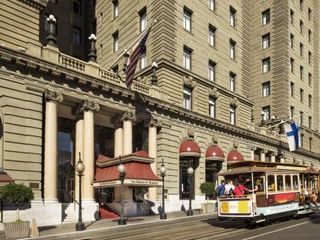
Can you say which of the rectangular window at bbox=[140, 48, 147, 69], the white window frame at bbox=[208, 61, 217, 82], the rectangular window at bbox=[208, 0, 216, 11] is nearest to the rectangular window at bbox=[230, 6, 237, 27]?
the rectangular window at bbox=[208, 0, 216, 11]

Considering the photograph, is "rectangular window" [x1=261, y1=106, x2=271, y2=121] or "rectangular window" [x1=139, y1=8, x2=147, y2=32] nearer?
"rectangular window" [x1=139, y1=8, x2=147, y2=32]

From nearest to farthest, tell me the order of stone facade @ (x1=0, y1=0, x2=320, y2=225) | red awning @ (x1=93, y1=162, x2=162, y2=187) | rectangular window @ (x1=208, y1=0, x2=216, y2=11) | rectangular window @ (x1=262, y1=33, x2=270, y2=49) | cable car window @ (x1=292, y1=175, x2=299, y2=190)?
cable car window @ (x1=292, y1=175, x2=299, y2=190)
stone facade @ (x1=0, y1=0, x2=320, y2=225)
red awning @ (x1=93, y1=162, x2=162, y2=187)
rectangular window @ (x1=208, y1=0, x2=216, y2=11)
rectangular window @ (x1=262, y1=33, x2=270, y2=49)

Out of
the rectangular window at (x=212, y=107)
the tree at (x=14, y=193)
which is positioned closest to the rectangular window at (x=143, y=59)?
the rectangular window at (x=212, y=107)

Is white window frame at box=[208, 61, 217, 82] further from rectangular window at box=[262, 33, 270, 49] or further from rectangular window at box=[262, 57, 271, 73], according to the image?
rectangular window at box=[262, 33, 270, 49]

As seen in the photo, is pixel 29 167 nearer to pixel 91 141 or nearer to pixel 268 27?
pixel 91 141

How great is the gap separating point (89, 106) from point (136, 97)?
16.4 ft

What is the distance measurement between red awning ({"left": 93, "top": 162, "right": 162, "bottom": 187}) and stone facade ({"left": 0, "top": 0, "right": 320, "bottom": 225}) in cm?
99

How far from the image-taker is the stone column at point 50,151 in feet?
A: 93.9

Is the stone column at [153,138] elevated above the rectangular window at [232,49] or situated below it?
below

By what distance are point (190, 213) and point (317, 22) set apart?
2299 inches

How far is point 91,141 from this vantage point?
32469 mm

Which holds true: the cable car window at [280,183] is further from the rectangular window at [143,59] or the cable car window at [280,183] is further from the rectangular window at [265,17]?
the rectangular window at [265,17]

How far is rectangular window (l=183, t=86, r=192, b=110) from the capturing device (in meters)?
42.8

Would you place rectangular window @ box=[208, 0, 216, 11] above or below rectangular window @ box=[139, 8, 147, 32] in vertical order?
above
